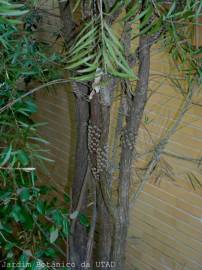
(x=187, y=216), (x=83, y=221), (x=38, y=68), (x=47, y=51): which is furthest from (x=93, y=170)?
(x=47, y=51)

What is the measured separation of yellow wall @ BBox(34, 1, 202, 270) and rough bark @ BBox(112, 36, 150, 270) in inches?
7.4

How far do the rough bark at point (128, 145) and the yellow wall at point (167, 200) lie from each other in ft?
0.61

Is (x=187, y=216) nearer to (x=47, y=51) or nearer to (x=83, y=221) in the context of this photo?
(x=83, y=221)

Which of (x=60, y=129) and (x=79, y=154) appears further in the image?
(x=60, y=129)

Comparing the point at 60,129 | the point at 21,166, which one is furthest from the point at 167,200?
the point at 60,129

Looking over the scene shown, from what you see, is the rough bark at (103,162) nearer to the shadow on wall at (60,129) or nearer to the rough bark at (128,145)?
the rough bark at (128,145)

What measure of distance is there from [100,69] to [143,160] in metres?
0.85

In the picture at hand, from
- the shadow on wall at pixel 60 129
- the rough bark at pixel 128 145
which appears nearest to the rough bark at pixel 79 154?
the rough bark at pixel 128 145

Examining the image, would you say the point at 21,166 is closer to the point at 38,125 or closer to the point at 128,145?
the point at 38,125

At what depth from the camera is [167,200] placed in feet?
4.29

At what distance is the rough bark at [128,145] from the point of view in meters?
0.82

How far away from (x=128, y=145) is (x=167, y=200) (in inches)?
19.3

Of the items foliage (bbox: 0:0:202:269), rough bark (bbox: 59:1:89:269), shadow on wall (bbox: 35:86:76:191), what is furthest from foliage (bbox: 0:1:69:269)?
shadow on wall (bbox: 35:86:76:191)

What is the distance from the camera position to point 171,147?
1.24m
